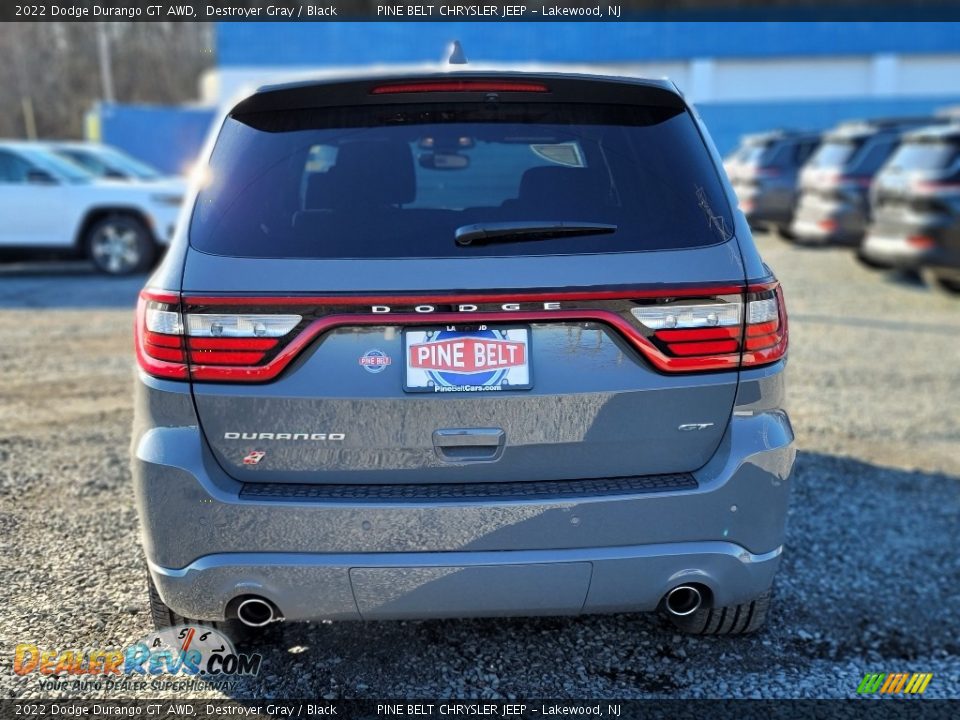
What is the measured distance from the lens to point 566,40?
35.5 metres

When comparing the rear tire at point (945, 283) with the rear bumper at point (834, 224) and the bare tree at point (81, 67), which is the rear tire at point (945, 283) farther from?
the bare tree at point (81, 67)

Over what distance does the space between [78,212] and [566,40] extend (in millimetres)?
28418

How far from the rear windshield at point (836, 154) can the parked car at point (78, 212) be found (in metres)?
9.10

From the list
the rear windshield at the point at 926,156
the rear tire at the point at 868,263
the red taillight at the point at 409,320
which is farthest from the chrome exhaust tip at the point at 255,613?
the rear tire at the point at 868,263

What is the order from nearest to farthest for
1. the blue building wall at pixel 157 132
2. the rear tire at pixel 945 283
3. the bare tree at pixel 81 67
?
the rear tire at pixel 945 283 → the blue building wall at pixel 157 132 → the bare tree at pixel 81 67

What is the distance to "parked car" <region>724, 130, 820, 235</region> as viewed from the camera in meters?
14.6

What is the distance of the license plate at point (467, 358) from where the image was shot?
2.21 metres

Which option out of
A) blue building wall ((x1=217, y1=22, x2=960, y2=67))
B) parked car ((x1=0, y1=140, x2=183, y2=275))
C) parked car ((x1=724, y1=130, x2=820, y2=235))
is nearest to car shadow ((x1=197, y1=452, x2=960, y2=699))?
parked car ((x1=0, y1=140, x2=183, y2=275))

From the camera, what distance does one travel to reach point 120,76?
46.5 meters

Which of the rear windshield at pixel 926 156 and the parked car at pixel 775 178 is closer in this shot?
the rear windshield at pixel 926 156

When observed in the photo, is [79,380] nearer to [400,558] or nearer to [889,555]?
[400,558]

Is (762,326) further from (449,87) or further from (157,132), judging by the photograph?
(157,132)

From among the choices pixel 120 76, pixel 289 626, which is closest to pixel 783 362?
pixel 289 626

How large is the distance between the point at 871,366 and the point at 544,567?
18.3ft
